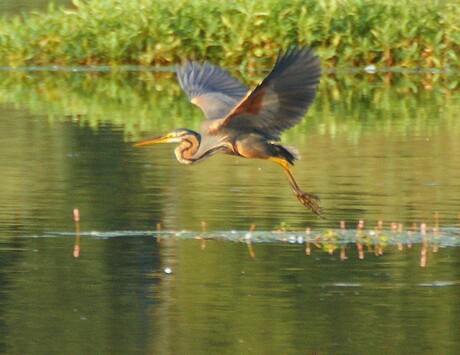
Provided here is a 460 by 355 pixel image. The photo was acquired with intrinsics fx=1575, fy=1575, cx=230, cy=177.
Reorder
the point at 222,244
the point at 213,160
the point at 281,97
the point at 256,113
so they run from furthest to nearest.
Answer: the point at 213,160
the point at 222,244
the point at 256,113
the point at 281,97

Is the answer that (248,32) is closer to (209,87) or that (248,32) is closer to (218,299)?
(209,87)

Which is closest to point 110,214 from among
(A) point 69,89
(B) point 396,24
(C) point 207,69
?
(C) point 207,69

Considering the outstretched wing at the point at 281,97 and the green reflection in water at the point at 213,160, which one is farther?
the green reflection in water at the point at 213,160

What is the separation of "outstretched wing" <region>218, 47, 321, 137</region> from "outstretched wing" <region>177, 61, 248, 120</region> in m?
0.59

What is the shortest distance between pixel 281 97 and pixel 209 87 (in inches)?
54.0

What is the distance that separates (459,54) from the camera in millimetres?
23906

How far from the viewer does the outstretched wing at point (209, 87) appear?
10992 mm

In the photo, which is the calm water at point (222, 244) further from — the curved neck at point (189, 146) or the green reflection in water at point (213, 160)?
the curved neck at point (189, 146)

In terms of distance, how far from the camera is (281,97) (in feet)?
32.7

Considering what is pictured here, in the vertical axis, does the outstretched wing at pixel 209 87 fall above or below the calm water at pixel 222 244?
above

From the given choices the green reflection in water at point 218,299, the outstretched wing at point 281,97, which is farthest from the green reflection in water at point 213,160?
the green reflection in water at point 218,299

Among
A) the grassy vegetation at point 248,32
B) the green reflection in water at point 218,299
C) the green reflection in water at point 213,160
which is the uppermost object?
the grassy vegetation at point 248,32

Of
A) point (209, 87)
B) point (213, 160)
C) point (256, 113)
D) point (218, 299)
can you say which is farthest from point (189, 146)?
point (213, 160)

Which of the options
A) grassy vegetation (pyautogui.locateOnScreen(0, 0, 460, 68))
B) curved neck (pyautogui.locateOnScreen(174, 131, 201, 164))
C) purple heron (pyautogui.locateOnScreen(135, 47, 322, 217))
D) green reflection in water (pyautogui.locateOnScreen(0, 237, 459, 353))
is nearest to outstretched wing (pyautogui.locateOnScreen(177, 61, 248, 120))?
purple heron (pyautogui.locateOnScreen(135, 47, 322, 217))
